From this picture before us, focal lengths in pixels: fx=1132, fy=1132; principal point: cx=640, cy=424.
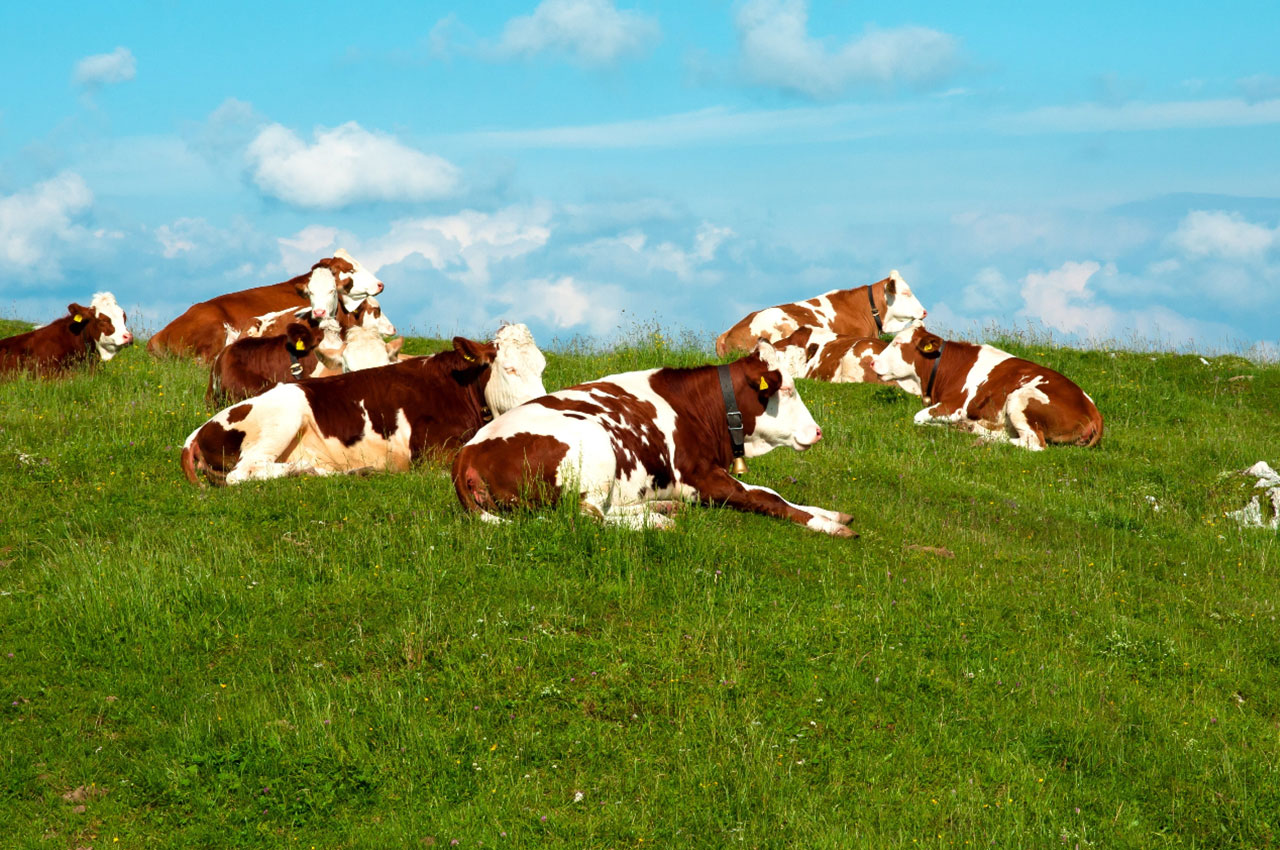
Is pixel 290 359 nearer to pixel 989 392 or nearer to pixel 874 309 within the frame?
pixel 989 392

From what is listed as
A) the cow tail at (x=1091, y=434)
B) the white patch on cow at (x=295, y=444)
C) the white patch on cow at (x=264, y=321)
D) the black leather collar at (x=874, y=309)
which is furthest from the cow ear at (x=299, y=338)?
the black leather collar at (x=874, y=309)

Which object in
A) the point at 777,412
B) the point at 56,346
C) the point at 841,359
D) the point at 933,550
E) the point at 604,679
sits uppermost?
the point at 56,346

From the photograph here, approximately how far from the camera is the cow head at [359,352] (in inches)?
577

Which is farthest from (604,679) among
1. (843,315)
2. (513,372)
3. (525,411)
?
(843,315)

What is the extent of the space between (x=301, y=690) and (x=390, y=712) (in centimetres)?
64

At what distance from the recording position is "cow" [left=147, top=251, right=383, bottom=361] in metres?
19.7

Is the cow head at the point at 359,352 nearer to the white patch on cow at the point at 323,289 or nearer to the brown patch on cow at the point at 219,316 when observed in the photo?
the white patch on cow at the point at 323,289

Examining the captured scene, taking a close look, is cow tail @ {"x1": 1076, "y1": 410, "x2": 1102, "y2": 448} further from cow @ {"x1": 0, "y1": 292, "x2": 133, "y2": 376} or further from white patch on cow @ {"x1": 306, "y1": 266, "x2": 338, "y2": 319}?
cow @ {"x1": 0, "y1": 292, "x2": 133, "y2": 376}

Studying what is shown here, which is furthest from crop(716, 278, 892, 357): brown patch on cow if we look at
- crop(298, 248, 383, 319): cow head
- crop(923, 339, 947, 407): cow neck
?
crop(298, 248, 383, 319): cow head

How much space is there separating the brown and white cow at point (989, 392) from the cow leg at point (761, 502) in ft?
24.0

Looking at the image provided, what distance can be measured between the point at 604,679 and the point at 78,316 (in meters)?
15.3

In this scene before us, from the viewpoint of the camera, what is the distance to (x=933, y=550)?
32.7ft

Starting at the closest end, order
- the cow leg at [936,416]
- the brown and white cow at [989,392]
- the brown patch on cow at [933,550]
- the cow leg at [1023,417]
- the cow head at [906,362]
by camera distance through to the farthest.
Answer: the brown patch on cow at [933,550] < the cow leg at [1023,417] < the brown and white cow at [989,392] < the cow leg at [936,416] < the cow head at [906,362]

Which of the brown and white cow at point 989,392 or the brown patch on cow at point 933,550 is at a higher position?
the brown and white cow at point 989,392
